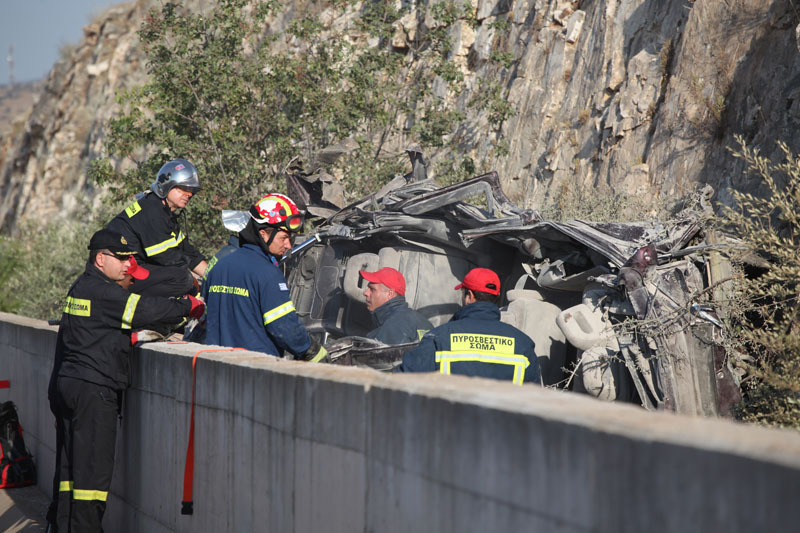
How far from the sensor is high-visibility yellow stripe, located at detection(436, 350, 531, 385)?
5.06 metres

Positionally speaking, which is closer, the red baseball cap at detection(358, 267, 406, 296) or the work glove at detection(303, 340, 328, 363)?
the work glove at detection(303, 340, 328, 363)

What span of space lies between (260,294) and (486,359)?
1.51 metres

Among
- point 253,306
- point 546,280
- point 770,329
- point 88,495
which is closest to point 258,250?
point 253,306

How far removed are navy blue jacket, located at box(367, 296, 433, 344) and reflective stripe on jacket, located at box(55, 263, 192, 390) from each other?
84.8 inches

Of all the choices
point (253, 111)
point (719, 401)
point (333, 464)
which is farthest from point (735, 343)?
point (253, 111)

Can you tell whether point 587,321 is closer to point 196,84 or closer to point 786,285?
point 786,285

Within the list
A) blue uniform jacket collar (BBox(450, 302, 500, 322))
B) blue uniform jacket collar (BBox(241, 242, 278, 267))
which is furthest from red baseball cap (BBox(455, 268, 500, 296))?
blue uniform jacket collar (BBox(241, 242, 278, 267))

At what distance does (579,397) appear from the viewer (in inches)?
102

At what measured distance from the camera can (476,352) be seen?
5082mm

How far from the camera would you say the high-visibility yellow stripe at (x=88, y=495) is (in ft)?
17.0

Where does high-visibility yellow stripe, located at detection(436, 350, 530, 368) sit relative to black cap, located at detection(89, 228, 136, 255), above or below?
below

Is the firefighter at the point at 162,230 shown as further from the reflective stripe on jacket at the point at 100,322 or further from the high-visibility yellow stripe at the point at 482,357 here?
the high-visibility yellow stripe at the point at 482,357

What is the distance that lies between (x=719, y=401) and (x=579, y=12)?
11.5 meters

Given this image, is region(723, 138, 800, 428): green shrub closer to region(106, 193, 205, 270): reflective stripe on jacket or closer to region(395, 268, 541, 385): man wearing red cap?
region(395, 268, 541, 385): man wearing red cap
